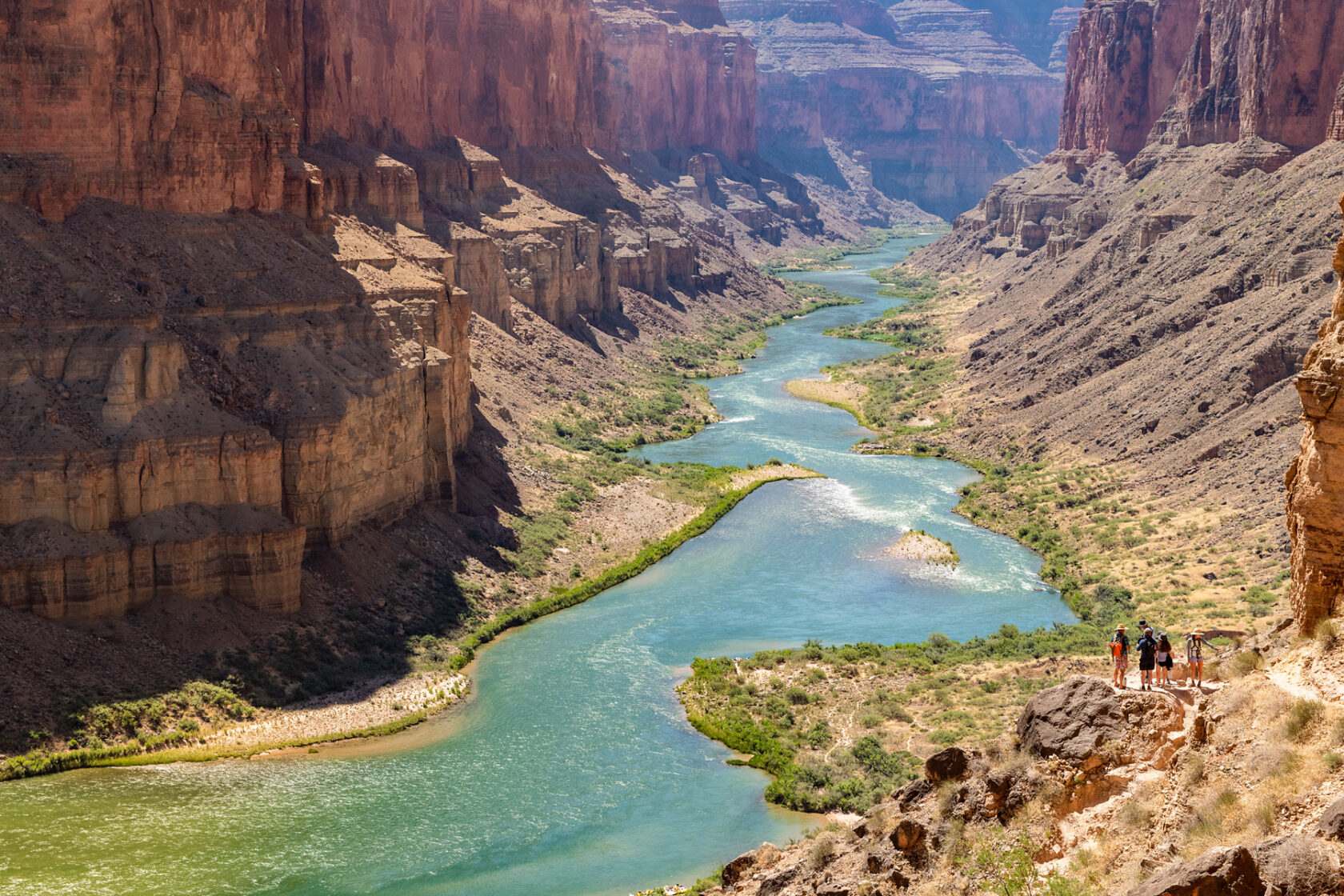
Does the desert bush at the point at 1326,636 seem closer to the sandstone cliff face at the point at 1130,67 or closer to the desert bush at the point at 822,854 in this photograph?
the desert bush at the point at 822,854

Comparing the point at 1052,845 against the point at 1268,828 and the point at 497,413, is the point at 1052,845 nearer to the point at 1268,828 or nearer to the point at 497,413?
the point at 1268,828

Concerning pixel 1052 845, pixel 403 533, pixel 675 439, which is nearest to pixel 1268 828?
pixel 1052 845

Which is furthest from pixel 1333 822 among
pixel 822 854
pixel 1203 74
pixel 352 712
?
pixel 1203 74

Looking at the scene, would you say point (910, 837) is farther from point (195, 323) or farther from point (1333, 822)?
point (195, 323)

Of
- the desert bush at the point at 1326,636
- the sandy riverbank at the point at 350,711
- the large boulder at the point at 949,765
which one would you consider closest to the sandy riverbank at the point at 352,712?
the sandy riverbank at the point at 350,711

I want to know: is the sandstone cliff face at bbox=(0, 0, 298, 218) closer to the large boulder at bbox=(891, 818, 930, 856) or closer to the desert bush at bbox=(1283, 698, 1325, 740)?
the large boulder at bbox=(891, 818, 930, 856)
